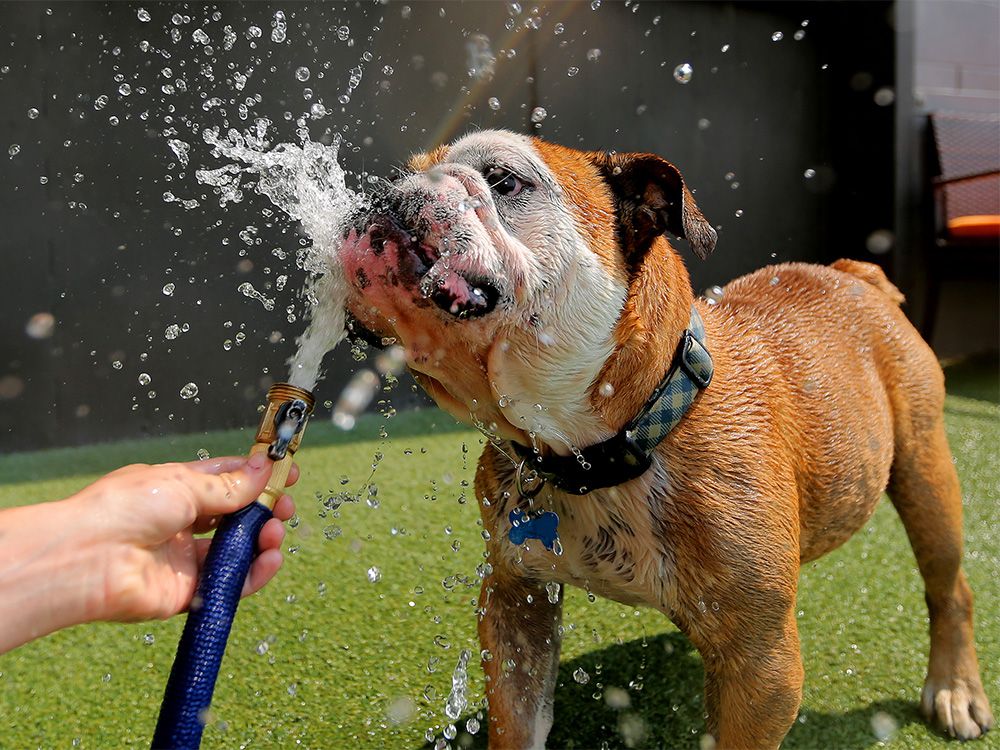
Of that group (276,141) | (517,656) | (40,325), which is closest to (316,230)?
(517,656)

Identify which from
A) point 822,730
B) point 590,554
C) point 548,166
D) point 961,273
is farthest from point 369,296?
point 961,273

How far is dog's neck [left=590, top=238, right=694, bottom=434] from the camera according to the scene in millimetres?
1413

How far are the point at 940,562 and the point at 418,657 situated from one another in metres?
1.38

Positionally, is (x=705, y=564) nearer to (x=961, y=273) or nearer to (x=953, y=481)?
(x=953, y=481)

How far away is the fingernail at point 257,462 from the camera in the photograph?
135 cm

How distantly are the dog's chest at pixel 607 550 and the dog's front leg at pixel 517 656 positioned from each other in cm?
12

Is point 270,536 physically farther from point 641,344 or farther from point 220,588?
point 641,344

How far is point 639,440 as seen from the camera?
1459mm

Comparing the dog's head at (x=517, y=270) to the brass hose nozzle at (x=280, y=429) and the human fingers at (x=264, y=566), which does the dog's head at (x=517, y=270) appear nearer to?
the brass hose nozzle at (x=280, y=429)

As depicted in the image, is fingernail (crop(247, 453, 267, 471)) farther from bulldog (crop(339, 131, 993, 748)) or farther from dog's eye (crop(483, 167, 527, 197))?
dog's eye (crop(483, 167, 527, 197))

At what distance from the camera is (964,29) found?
263 inches

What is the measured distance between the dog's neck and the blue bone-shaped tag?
0.70 feet

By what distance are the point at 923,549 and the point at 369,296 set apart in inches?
63.8

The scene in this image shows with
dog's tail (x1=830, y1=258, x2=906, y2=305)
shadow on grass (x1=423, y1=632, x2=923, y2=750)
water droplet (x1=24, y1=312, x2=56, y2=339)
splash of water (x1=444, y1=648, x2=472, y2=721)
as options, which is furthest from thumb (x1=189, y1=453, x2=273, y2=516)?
water droplet (x1=24, y1=312, x2=56, y2=339)
